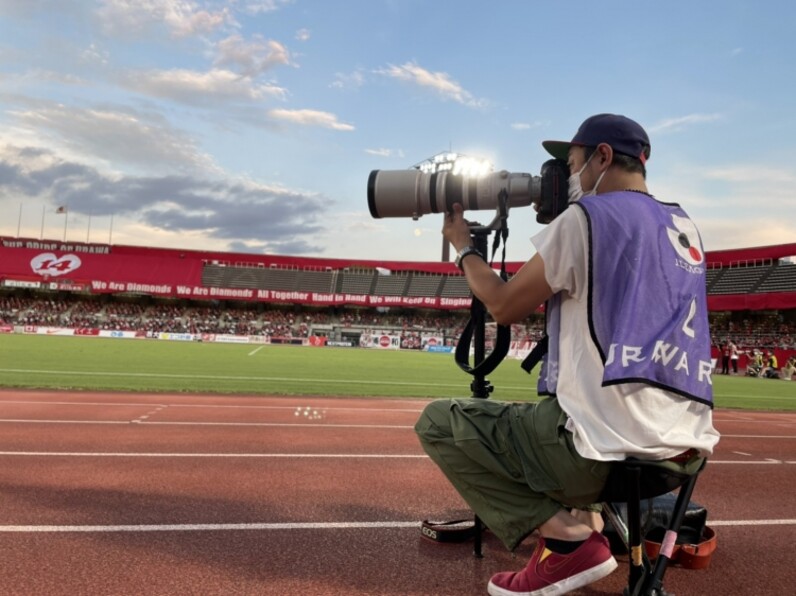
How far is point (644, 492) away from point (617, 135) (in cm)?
142

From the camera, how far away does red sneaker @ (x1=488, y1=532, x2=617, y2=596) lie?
2361 millimetres

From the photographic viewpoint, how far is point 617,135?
2.39 m

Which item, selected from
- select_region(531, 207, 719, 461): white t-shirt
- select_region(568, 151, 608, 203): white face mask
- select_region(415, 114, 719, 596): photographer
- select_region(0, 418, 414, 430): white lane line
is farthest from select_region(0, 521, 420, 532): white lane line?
select_region(0, 418, 414, 430): white lane line

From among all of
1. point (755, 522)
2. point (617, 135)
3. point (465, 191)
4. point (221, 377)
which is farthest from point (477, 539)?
point (221, 377)

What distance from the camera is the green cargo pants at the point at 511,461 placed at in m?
2.27

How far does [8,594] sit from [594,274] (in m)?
2.84

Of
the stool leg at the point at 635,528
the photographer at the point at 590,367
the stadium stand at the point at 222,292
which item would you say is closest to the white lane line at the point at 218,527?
the photographer at the point at 590,367

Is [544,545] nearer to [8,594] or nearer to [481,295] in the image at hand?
[481,295]

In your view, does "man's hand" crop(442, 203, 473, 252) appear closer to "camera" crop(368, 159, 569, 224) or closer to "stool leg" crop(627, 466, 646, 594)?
"camera" crop(368, 159, 569, 224)

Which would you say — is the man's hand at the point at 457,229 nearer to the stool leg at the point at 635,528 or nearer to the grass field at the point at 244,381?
the stool leg at the point at 635,528

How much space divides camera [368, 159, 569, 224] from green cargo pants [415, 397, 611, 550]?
939 mm

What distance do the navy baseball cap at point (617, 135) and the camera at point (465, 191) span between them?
23cm

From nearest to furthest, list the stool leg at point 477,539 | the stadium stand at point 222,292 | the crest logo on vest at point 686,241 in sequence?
the crest logo on vest at point 686,241 < the stool leg at point 477,539 < the stadium stand at point 222,292

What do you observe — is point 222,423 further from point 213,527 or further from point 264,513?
point 213,527
